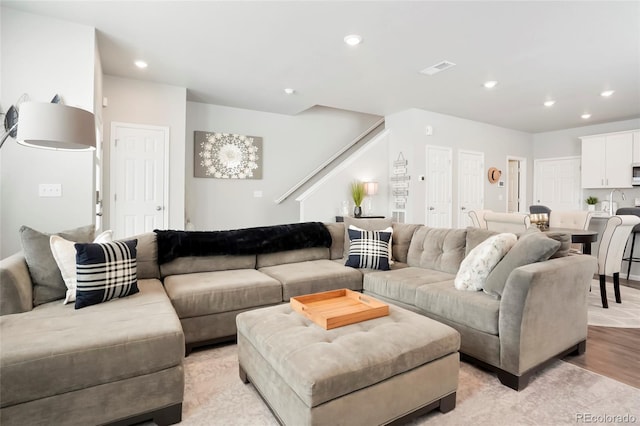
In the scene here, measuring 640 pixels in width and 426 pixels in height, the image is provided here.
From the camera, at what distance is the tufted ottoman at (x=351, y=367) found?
1.34m

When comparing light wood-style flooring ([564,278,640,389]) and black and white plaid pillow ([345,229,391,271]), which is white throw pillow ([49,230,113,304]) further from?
light wood-style flooring ([564,278,640,389])

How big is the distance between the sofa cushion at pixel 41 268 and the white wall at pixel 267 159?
11.4 feet

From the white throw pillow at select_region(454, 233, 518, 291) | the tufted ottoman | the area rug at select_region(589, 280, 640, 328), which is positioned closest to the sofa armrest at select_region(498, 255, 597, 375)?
the white throw pillow at select_region(454, 233, 518, 291)

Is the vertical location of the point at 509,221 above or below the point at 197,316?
above

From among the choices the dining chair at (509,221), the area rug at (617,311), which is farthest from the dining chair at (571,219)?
the dining chair at (509,221)

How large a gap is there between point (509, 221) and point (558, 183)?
16.0ft

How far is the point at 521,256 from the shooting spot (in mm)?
2117

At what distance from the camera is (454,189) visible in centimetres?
645

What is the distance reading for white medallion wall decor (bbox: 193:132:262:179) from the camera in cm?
551

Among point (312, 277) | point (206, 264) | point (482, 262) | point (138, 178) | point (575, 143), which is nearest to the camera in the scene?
point (482, 262)

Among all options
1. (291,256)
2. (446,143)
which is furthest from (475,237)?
(446,143)

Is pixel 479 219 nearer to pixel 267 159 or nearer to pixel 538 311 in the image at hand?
pixel 538 311

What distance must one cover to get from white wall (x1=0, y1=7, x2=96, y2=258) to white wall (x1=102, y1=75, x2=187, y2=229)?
1.28 metres

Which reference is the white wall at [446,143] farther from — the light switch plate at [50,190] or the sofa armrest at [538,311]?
the light switch plate at [50,190]
